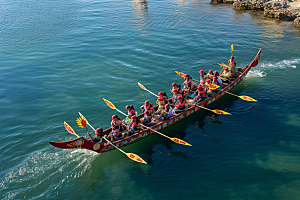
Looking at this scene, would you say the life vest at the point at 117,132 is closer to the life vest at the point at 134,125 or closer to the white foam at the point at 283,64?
the life vest at the point at 134,125

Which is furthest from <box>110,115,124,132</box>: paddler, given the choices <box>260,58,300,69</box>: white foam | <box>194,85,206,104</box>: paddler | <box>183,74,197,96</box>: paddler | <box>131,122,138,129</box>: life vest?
<box>260,58,300,69</box>: white foam

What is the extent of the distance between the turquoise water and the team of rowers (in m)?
1.33

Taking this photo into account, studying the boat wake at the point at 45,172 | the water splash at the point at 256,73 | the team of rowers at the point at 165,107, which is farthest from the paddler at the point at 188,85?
the boat wake at the point at 45,172

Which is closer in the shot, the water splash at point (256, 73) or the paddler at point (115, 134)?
the paddler at point (115, 134)

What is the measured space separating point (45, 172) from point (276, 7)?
143 feet

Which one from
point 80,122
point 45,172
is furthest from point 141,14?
point 45,172

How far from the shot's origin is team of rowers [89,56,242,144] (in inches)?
680

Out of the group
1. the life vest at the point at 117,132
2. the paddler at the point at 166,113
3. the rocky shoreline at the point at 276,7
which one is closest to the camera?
the life vest at the point at 117,132

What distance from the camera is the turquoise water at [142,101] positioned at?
48.9ft

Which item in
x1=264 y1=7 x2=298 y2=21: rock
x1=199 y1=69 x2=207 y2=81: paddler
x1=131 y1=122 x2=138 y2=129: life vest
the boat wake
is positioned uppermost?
x1=264 y1=7 x2=298 y2=21: rock

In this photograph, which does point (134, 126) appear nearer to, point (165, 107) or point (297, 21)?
point (165, 107)

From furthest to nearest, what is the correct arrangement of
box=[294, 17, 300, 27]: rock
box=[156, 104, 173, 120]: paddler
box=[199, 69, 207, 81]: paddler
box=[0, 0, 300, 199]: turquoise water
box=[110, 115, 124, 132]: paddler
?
1. box=[294, 17, 300, 27]: rock
2. box=[199, 69, 207, 81]: paddler
3. box=[156, 104, 173, 120]: paddler
4. box=[110, 115, 124, 132]: paddler
5. box=[0, 0, 300, 199]: turquoise water

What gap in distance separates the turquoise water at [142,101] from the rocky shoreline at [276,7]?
168 cm

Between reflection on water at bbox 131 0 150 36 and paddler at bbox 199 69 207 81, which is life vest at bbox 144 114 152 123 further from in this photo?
reflection on water at bbox 131 0 150 36
